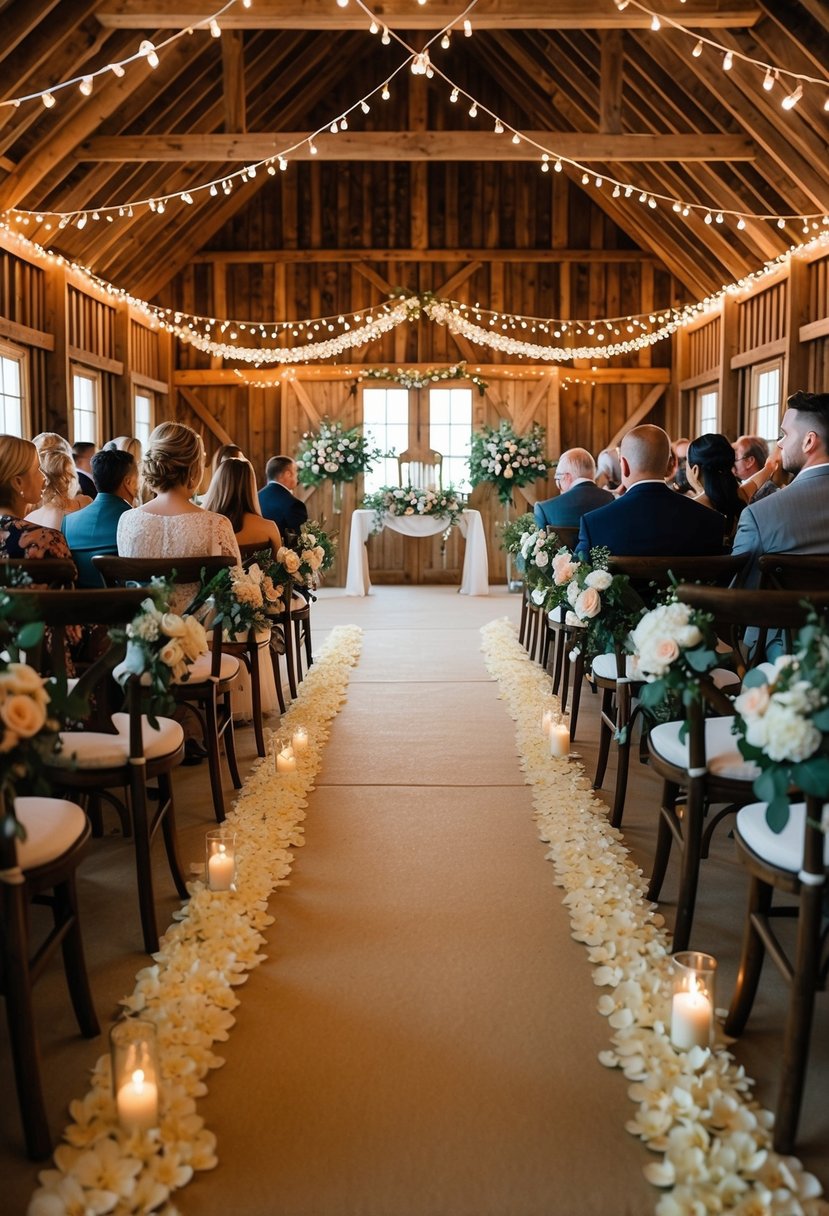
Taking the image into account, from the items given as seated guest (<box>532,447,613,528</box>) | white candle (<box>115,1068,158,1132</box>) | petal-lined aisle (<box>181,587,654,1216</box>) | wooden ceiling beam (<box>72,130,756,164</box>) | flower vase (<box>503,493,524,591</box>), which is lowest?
petal-lined aisle (<box>181,587,654,1216</box>)

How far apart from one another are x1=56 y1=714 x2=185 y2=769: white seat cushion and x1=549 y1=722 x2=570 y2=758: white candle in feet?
6.84

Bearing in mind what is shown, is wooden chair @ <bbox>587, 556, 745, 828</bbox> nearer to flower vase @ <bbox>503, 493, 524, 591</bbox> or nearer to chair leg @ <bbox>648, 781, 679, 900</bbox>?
chair leg @ <bbox>648, 781, 679, 900</bbox>

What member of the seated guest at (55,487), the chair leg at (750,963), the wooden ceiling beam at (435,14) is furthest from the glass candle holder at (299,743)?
the wooden ceiling beam at (435,14)

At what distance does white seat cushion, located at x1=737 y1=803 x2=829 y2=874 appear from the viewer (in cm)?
201

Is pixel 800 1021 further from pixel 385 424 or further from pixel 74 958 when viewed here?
pixel 385 424

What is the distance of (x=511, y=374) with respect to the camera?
43.5ft

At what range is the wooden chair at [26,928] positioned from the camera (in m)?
1.93

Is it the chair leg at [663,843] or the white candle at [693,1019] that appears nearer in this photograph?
the white candle at [693,1019]

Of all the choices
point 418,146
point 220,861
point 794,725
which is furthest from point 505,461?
point 794,725

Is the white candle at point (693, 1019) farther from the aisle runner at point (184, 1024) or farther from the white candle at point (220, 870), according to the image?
the white candle at point (220, 870)

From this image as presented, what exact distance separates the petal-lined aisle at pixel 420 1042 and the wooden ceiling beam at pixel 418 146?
647 cm

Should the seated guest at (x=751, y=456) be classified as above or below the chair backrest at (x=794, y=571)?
above

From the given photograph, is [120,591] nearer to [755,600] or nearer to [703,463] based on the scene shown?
[755,600]

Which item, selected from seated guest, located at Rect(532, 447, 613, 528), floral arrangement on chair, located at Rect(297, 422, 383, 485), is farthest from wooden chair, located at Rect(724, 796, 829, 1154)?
floral arrangement on chair, located at Rect(297, 422, 383, 485)
